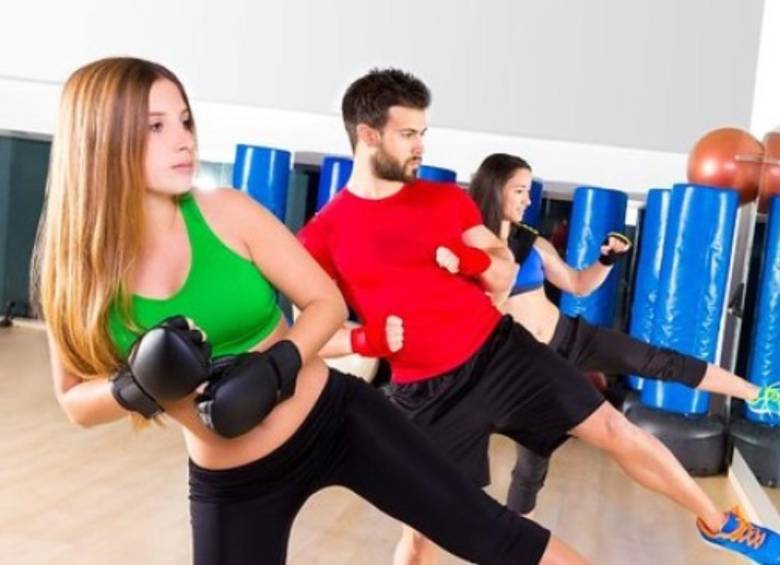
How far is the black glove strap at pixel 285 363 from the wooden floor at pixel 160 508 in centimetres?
136

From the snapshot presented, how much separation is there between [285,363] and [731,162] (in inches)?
141

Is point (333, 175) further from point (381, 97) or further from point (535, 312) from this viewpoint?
point (381, 97)

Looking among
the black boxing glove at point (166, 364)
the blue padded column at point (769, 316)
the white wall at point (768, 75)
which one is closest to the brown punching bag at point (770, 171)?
the blue padded column at point (769, 316)

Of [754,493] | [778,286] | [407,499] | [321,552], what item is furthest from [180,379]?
[778,286]

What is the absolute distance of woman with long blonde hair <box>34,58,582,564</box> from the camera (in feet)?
4.79

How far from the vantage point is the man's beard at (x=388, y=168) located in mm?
2461

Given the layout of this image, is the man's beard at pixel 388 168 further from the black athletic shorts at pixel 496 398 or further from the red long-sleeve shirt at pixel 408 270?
the black athletic shorts at pixel 496 398

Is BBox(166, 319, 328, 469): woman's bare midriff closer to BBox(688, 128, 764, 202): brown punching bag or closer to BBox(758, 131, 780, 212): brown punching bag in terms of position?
BBox(758, 131, 780, 212): brown punching bag

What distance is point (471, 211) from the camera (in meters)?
2.57

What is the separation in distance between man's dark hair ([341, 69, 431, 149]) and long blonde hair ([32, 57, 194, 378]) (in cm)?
99

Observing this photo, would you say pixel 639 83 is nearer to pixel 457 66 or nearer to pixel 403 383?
pixel 457 66

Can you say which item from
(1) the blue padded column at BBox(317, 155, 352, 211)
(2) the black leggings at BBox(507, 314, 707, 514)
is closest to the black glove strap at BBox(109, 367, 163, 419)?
(2) the black leggings at BBox(507, 314, 707, 514)

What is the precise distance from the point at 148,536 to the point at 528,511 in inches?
44.1

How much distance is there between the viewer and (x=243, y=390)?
142 cm
